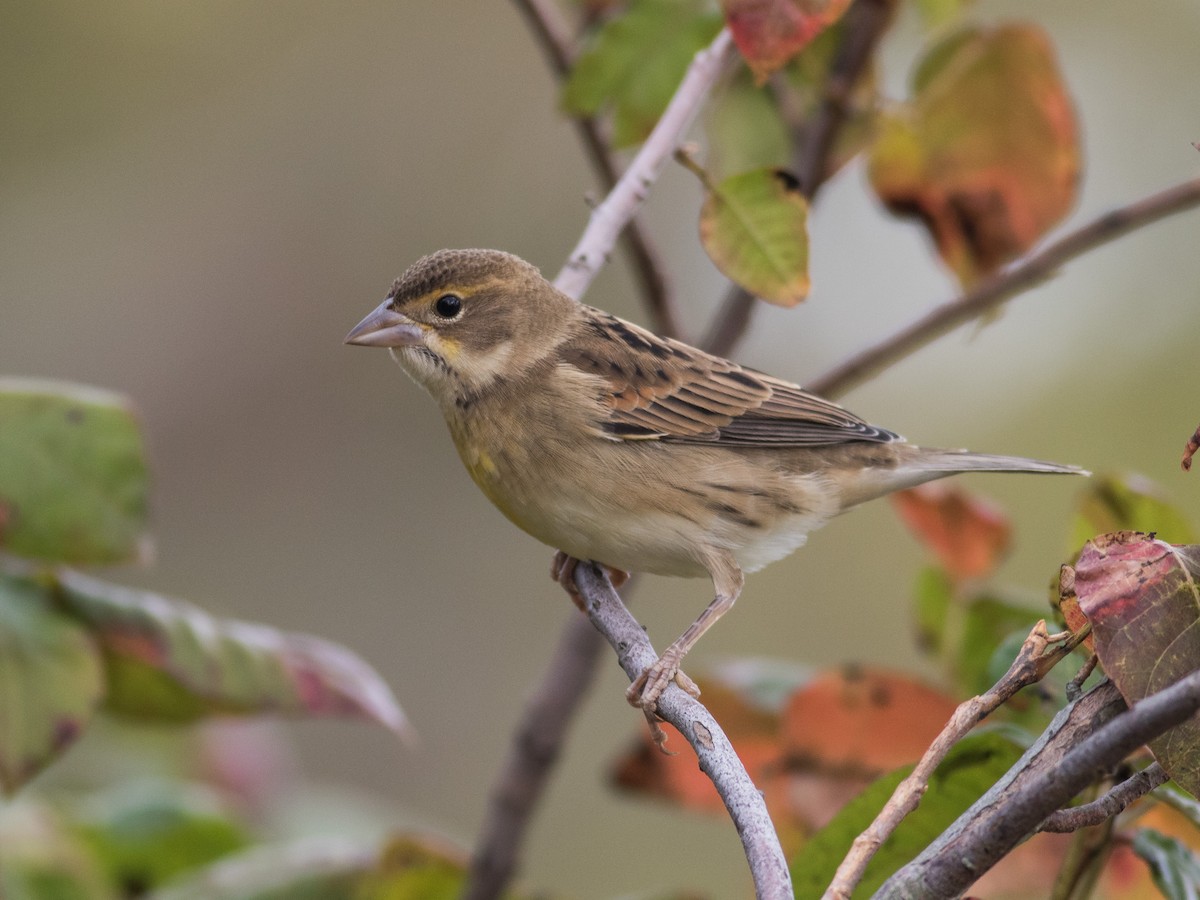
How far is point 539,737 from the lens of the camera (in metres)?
3.28

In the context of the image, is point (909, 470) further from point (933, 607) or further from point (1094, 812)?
point (1094, 812)

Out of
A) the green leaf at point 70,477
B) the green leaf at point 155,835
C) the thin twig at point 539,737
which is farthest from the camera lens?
the thin twig at point 539,737

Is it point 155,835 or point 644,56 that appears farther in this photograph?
point 644,56

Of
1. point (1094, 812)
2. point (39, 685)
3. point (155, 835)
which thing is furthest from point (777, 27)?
point (155, 835)

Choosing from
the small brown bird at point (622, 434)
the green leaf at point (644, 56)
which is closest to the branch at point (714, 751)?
the small brown bird at point (622, 434)

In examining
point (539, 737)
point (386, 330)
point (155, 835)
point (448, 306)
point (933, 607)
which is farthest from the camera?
point (448, 306)

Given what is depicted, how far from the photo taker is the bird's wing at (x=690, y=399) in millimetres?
3680

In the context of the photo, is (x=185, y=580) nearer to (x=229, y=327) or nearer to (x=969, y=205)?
(x=229, y=327)

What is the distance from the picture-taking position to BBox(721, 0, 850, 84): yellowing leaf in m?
2.35

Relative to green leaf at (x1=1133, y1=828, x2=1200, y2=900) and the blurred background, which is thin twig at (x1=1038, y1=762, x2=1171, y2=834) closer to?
green leaf at (x1=1133, y1=828, x2=1200, y2=900)

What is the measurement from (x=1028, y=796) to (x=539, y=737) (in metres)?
2.12

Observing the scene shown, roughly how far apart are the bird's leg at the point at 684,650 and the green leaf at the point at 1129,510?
845 millimetres

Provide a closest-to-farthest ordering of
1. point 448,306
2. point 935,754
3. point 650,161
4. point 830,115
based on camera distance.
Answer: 1. point 935,754
2. point 650,161
3. point 830,115
4. point 448,306

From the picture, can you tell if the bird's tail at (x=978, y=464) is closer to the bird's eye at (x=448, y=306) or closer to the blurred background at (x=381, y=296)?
the bird's eye at (x=448, y=306)
